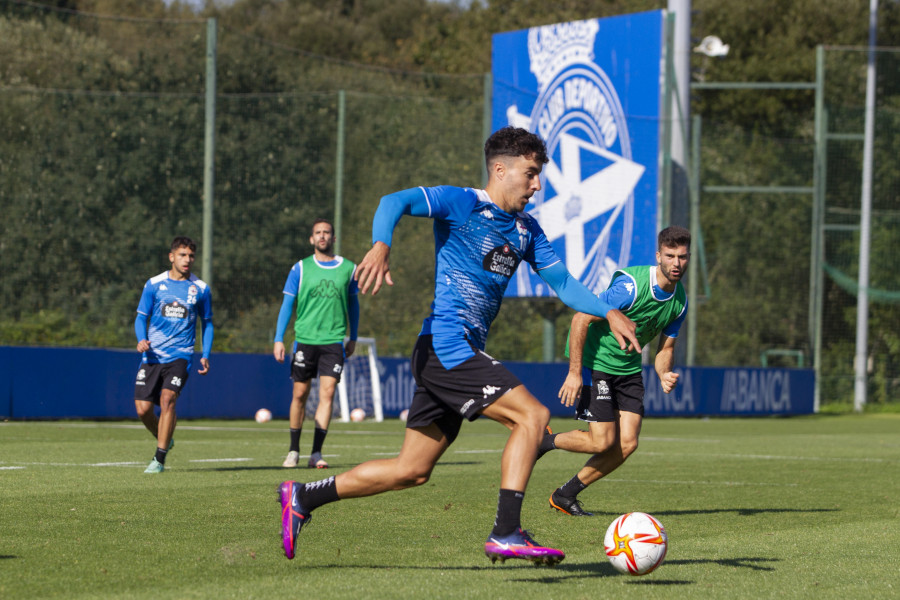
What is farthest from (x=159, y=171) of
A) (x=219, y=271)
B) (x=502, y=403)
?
(x=502, y=403)

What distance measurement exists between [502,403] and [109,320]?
667 inches

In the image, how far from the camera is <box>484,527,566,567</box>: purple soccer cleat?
18.7ft

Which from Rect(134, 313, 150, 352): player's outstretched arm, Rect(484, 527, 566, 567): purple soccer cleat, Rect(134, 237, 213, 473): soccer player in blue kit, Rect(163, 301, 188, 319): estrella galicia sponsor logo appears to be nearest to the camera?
Rect(484, 527, 566, 567): purple soccer cleat

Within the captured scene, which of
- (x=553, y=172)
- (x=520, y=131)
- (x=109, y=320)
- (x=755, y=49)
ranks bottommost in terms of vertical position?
(x=109, y=320)

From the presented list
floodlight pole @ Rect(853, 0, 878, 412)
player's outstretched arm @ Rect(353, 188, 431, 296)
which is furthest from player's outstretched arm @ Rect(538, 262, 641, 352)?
floodlight pole @ Rect(853, 0, 878, 412)

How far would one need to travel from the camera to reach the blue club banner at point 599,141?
26.3 metres

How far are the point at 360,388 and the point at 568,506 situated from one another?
45.6 feet

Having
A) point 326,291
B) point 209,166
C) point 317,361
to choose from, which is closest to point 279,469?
point 317,361

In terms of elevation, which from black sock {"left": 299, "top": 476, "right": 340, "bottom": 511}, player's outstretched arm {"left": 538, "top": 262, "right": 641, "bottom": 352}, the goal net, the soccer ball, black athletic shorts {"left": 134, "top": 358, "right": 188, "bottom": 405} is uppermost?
player's outstretched arm {"left": 538, "top": 262, "right": 641, "bottom": 352}

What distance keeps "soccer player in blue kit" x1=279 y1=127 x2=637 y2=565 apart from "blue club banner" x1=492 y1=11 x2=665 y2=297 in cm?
1972

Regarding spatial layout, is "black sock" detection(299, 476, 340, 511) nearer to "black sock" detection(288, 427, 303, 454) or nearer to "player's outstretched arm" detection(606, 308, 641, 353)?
"player's outstretched arm" detection(606, 308, 641, 353)

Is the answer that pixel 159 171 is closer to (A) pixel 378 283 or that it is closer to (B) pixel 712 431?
(B) pixel 712 431

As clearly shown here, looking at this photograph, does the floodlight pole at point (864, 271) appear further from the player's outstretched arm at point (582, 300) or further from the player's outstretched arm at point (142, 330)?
the player's outstretched arm at point (582, 300)

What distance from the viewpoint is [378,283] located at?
18.2ft
